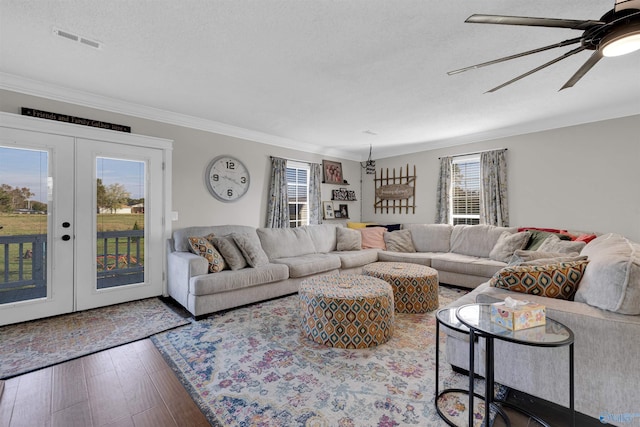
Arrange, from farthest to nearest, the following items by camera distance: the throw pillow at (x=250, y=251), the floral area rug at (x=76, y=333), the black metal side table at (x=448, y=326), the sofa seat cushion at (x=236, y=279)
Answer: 1. the throw pillow at (x=250, y=251)
2. the sofa seat cushion at (x=236, y=279)
3. the floral area rug at (x=76, y=333)
4. the black metal side table at (x=448, y=326)

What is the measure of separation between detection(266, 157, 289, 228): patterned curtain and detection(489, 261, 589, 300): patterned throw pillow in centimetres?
385

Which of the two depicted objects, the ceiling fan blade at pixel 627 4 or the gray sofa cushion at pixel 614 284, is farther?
the gray sofa cushion at pixel 614 284

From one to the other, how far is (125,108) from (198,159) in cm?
106

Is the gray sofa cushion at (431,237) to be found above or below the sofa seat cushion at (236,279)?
above


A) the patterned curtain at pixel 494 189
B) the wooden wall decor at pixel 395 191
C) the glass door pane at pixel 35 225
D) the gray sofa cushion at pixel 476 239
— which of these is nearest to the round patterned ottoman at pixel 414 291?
the gray sofa cushion at pixel 476 239

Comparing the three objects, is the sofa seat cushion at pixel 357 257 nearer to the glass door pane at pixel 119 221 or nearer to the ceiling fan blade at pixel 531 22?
the glass door pane at pixel 119 221

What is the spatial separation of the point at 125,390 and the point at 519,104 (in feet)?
16.2

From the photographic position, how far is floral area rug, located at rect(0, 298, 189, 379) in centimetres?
231

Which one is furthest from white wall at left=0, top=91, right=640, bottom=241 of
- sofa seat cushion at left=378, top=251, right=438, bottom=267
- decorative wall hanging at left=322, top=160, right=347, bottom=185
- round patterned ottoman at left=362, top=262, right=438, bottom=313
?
round patterned ottoman at left=362, top=262, right=438, bottom=313

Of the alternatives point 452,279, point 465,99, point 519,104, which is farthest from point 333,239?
point 519,104

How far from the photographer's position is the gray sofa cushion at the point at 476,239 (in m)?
4.54

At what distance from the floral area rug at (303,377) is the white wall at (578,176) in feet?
9.75

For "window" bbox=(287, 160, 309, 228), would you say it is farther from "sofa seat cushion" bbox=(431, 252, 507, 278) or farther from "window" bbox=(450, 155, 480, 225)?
"window" bbox=(450, 155, 480, 225)

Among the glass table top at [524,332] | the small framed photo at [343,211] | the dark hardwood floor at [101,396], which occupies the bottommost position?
the dark hardwood floor at [101,396]
